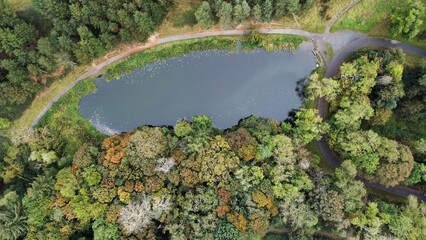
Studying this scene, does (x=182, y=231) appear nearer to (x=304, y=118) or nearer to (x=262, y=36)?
(x=304, y=118)

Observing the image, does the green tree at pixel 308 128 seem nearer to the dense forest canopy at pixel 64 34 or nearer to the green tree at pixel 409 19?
the green tree at pixel 409 19

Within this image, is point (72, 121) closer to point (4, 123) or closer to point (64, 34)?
point (4, 123)

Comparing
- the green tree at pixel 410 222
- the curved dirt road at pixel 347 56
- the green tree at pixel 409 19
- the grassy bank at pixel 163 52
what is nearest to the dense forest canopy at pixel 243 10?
the grassy bank at pixel 163 52

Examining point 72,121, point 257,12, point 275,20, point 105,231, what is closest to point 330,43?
point 275,20

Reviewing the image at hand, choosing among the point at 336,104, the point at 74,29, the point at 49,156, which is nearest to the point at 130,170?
the point at 49,156

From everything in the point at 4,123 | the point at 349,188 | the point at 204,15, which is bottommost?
the point at 349,188

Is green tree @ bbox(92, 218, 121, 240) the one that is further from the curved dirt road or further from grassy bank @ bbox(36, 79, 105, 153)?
the curved dirt road
